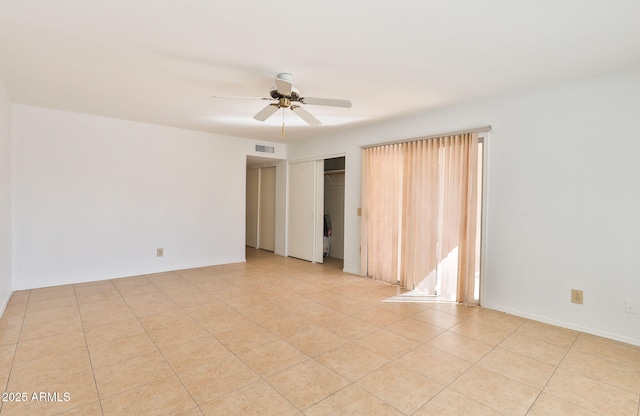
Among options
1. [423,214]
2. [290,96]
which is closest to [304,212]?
[423,214]

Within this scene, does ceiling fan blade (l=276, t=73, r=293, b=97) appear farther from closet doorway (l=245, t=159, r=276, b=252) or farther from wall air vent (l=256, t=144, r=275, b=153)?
closet doorway (l=245, t=159, r=276, b=252)

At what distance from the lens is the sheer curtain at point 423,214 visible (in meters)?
3.76

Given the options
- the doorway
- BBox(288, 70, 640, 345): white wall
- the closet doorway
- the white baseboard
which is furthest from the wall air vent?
the white baseboard

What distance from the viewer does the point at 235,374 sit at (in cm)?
224

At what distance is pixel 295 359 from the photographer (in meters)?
2.45

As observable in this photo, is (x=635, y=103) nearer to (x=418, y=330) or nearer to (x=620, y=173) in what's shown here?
(x=620, y=173)

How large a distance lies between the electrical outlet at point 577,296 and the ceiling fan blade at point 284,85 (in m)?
3.38

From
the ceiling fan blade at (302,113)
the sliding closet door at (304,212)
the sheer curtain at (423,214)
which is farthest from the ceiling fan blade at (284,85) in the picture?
the sliding closet door at (304,212)

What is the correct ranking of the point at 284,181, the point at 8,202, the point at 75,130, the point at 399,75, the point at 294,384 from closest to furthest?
the point at 294,384 < the point at 399,75 < the point at 8,202 < the point at 75,130 < the point at 284,181

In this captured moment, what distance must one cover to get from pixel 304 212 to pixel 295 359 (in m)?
4.02

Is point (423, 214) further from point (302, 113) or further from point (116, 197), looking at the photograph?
point (116, 197)

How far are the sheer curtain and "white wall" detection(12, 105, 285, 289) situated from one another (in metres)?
2.76

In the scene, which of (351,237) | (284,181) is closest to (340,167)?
(284,181)

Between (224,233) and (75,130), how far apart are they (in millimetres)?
2762
